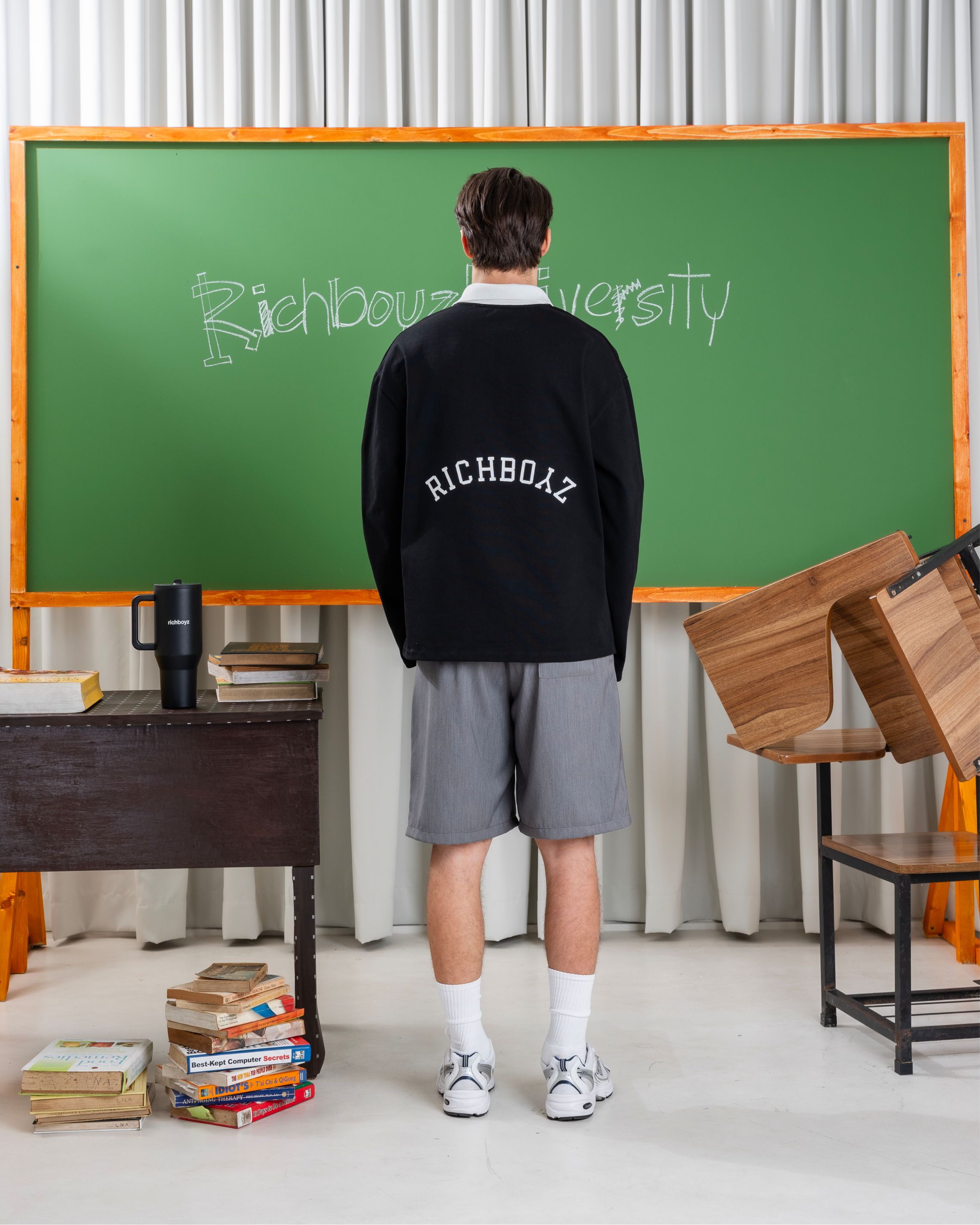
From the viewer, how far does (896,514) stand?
2.55 metres

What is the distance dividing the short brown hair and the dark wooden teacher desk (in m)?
0.82

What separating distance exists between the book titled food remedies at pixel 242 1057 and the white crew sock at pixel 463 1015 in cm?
25

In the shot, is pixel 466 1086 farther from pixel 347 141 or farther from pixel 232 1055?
pixel 347 141

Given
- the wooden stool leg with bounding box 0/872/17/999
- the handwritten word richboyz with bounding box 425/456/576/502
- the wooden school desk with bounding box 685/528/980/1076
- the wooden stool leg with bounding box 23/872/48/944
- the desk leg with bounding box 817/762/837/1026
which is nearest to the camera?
the handwritten word richboyz with bounding box 425/456/576/502

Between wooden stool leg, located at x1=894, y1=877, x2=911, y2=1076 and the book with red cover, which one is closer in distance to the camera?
the book with red cover

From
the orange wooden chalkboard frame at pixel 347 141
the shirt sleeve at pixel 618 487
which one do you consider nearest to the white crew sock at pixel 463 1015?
the shirt sleeve at pixel 618 487

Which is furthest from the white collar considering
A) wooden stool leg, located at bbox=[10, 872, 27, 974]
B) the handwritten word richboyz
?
wooden stool leg, located at bbox=[10, 872, 27, 974]

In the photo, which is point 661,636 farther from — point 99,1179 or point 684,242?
point 99,1179

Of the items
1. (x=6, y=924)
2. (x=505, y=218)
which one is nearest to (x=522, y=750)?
(x=505, y=218)

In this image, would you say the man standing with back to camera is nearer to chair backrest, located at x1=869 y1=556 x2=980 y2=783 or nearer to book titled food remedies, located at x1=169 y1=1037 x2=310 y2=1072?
book titled food remedies, located at x1=169 y1=1037 x2=310 y2=1072

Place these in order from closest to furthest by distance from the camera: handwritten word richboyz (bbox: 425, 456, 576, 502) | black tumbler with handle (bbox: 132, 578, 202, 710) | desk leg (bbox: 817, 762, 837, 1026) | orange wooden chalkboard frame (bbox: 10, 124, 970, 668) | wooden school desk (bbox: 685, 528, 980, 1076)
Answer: handwritten word richboyz (bbox: 425, 456, 576, 502) → wooden school desk (bbox: 685, 528, 980, 1076) → black tumbler with handle (bbox: 132, 578, 202, 710) → desk leg (bbox: 817, 762, 837, 1026) → orange wooden chalkboard frame (bbox: 10, 124, 970, 668)

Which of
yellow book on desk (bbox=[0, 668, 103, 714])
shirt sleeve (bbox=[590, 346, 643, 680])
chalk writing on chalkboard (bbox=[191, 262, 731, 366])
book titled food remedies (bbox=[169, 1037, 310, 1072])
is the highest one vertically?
chalk writing on chalkboard (bbox=[191, 262, 731, 366])

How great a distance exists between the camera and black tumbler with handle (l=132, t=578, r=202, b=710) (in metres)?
1.92

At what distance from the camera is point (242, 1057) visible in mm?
1767
